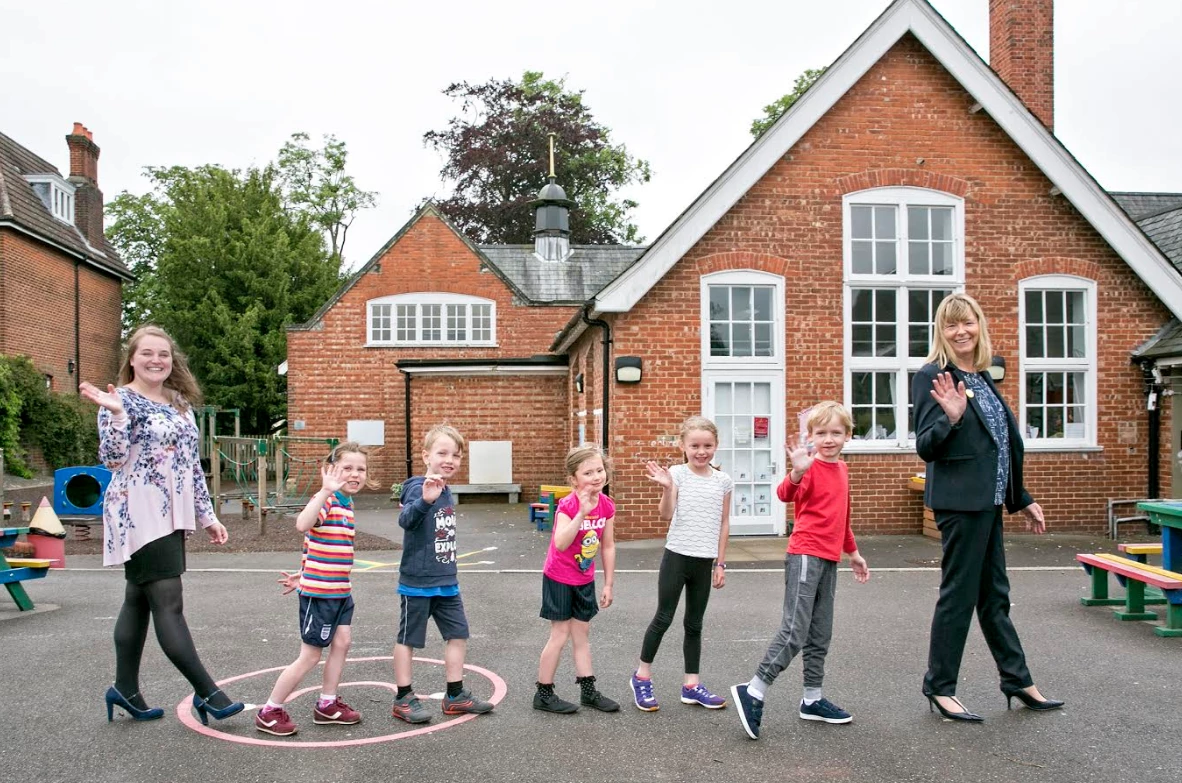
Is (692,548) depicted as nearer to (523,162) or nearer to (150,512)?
(150,512)

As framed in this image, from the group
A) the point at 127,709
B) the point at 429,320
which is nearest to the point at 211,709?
the point at 127,709

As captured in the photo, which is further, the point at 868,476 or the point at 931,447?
the point at 868,476

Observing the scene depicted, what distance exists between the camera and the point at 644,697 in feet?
17.1

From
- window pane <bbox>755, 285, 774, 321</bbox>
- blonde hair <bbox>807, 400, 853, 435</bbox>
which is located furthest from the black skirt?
window pane <bbox>755, 285, 774, 321</bbox>

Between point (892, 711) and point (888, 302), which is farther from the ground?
point (888, 302)

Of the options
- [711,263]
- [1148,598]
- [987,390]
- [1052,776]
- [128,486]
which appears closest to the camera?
[1052,776]

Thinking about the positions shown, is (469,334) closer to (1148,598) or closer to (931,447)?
(1148,598)

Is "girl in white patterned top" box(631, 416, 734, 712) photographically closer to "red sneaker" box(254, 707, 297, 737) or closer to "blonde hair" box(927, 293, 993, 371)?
"blonde hair" box(927, 293, 993, 371)

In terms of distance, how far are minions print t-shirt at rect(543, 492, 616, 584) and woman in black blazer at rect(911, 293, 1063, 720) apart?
1692 mm

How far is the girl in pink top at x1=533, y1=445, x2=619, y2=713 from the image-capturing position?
16.4ft

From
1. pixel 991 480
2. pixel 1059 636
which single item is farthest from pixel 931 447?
pixel 1059 636

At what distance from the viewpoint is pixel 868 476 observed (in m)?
13.3

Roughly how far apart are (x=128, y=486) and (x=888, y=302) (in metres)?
10.8

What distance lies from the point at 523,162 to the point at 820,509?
3478 cm
